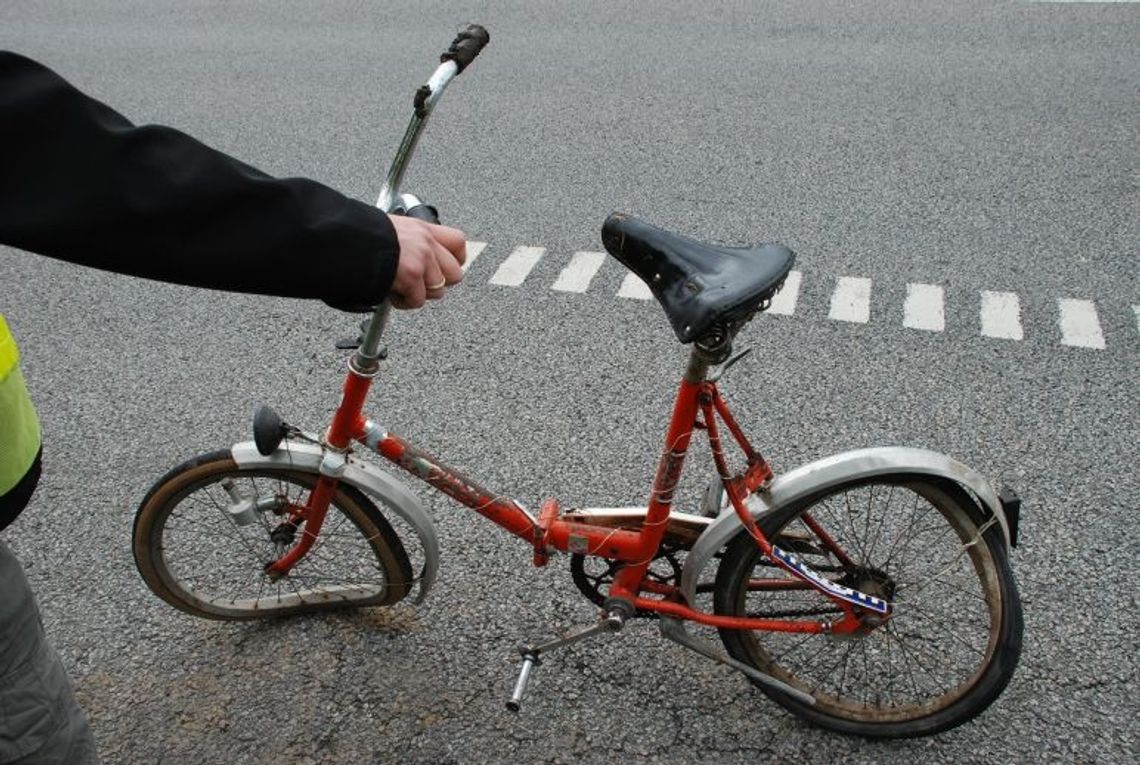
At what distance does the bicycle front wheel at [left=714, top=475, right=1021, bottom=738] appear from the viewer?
7.75 ft

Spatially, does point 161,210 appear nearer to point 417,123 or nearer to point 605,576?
point 417,123

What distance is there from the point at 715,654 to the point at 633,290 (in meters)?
2.22

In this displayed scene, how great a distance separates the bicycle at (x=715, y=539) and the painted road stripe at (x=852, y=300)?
1.33 m

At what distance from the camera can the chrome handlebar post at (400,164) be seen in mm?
1934

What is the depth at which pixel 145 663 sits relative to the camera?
2908 mm

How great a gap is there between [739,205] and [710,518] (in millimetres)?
2913

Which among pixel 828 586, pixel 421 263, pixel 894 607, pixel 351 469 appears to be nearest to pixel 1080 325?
pixel 894 607

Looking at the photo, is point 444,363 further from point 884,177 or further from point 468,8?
point 468,8

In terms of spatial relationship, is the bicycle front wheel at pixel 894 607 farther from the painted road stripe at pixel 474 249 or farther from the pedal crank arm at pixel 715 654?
the painted road stripe at pixel 474 249

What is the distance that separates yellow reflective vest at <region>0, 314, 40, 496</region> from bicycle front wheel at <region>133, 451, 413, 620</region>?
30.5 inches

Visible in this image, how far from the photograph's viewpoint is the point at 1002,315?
4.16 metres

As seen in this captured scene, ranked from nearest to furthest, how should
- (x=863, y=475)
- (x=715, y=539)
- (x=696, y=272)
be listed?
(x=696, y=272), (x=863, y=475), (x=715, y=539)

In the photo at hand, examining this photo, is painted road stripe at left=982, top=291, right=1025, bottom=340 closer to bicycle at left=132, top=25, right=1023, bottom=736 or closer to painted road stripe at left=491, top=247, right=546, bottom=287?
bicycle at left=132, top=25, right=1023, bottom=736

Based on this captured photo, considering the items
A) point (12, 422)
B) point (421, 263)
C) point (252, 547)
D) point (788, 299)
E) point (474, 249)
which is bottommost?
point (474, 249)
